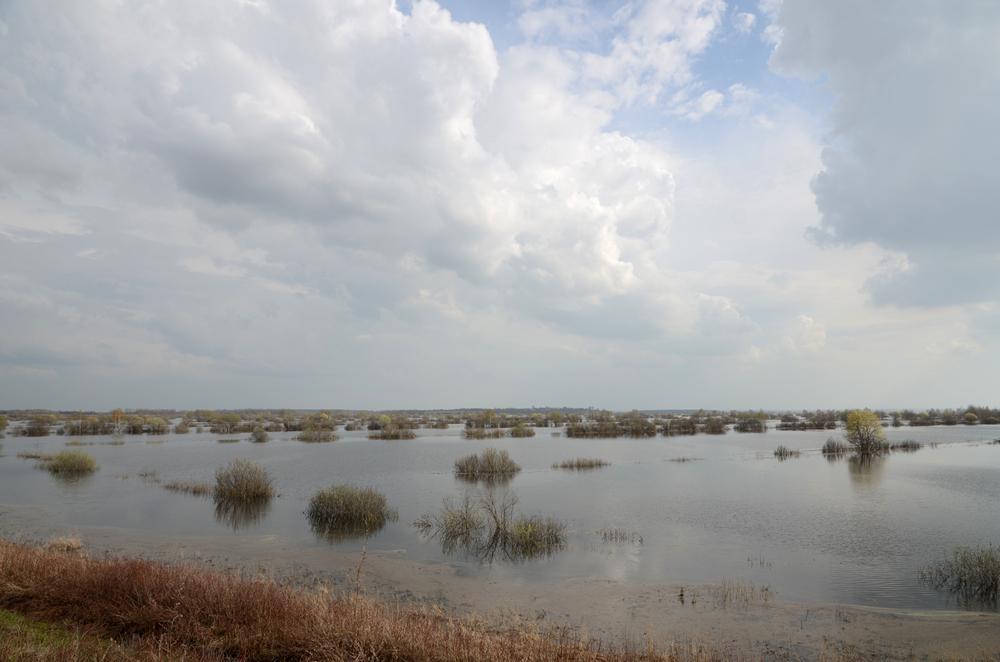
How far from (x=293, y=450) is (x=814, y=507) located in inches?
1610

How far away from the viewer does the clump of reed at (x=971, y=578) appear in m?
11.6

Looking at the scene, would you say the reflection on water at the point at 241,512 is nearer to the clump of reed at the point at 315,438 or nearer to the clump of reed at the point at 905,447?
the clump of reed at the point at 315,438

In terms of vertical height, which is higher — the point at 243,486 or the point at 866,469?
the point at 243,486

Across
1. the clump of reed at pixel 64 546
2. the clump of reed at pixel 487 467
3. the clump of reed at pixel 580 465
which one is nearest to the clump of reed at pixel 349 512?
the clump of reed at pixel 64 546

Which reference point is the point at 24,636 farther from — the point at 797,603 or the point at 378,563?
the point at 797,603

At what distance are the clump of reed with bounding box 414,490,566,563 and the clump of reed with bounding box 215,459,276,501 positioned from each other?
30.8 ft

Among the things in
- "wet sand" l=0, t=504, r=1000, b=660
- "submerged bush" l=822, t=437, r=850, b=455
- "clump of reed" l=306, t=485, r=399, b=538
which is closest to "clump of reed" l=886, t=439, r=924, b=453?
"submerged bush" l=822, t=437, r=850, b=455

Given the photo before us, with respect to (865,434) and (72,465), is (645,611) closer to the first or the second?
(72,465)

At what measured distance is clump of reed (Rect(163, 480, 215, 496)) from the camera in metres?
25.0

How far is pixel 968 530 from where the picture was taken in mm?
17172

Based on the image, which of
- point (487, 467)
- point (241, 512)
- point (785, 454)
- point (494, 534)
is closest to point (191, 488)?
point (241, 512)

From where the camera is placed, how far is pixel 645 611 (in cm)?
1063

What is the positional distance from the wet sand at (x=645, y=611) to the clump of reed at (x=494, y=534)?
1.86 meters

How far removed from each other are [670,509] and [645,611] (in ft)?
38.5
